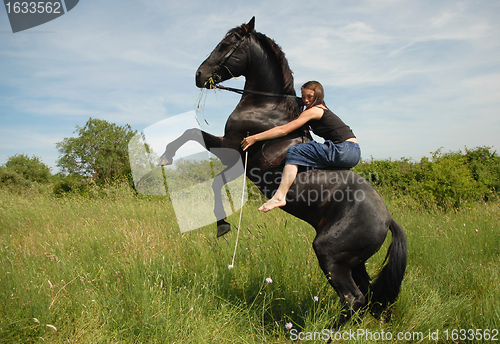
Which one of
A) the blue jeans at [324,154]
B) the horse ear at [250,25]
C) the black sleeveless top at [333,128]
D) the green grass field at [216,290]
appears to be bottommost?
the green grass field at [216,290]

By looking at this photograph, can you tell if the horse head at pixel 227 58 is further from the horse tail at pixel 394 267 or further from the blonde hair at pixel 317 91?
the horse tail at pixel 394 267

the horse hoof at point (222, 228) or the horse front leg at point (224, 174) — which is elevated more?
the horse front leg at point (224, 174)

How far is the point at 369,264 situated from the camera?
15.0 ft

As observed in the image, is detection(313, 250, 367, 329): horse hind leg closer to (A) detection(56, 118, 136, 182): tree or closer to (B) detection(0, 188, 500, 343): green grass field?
(B) detection(0, 188, 500, 343): green grass field

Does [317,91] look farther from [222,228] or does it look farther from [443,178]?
[443,178]

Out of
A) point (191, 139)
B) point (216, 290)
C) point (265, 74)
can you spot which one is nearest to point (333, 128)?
point (265, 74)

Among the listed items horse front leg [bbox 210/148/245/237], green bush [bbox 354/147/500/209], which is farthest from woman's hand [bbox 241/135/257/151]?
green bush [bbox 354/147/500/209]

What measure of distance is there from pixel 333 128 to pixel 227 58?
1.51m

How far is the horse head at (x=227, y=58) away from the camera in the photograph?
3.32 meters

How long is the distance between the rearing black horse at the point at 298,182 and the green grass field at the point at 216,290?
464 millimetres

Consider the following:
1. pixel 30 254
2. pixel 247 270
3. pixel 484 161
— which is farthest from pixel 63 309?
pixel 484 161

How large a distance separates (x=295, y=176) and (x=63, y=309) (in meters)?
2.79

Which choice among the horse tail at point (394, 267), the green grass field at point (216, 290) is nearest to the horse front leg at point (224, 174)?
the green grass field at point (216, 290)

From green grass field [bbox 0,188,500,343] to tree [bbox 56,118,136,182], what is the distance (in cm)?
1097
